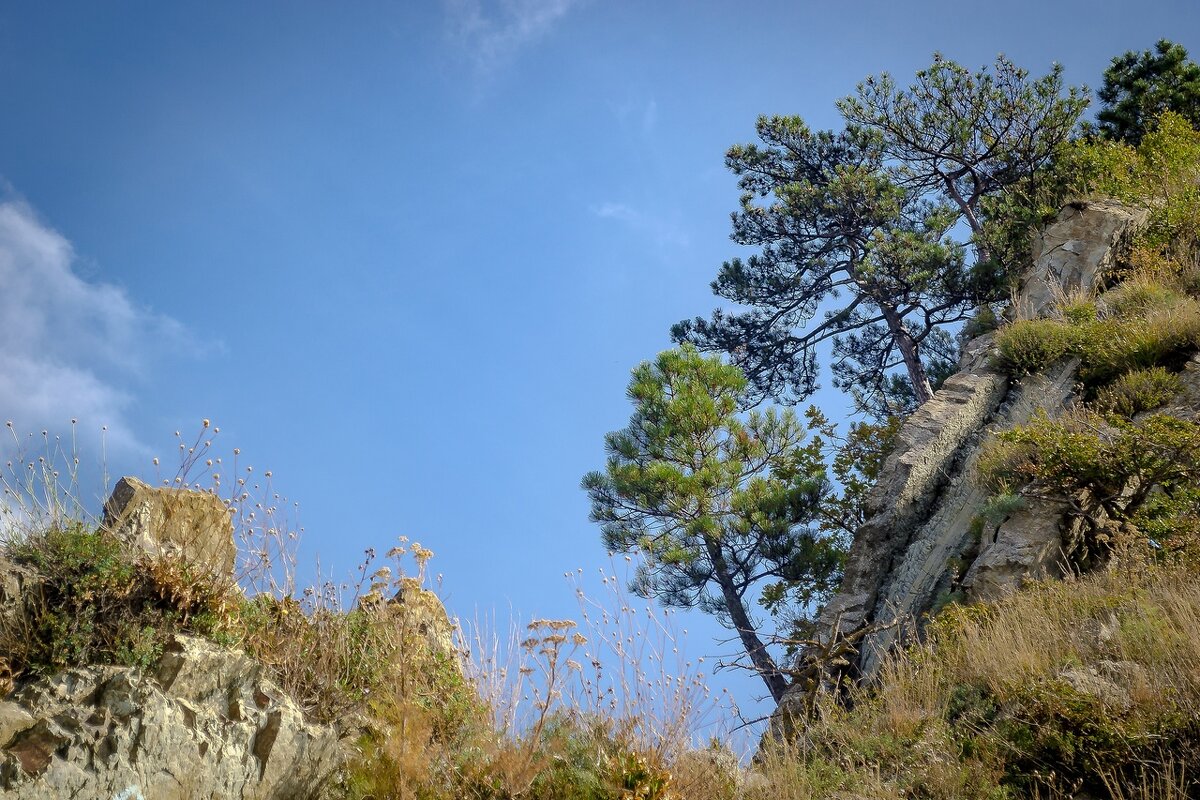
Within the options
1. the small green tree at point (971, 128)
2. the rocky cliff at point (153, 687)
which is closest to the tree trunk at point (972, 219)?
the small green tree at point (971, 128)

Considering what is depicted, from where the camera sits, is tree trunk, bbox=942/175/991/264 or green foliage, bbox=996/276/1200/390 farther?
tree trunk, bbox=942/175/991/264

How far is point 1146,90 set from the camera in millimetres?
18484

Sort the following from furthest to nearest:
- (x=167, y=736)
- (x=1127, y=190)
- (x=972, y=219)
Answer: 1. (x=972, y=219)
2. (x=1127, y=190)
3. (x=167, y=736)

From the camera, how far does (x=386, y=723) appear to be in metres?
5.70

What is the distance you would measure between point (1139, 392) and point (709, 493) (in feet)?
21.8

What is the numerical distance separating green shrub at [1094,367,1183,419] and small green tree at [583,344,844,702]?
515 centimetres

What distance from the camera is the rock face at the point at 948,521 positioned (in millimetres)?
8086

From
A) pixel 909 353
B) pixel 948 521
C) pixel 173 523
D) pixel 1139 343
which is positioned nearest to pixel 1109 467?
pixel 948 521

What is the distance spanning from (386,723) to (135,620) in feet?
5.09

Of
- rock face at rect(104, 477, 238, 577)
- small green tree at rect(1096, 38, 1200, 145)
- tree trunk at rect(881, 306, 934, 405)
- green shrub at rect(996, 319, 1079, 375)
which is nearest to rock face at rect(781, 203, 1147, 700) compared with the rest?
green shrub at rect(996, 319, 1079, 375)

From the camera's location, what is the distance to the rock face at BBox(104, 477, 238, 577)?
580 cm

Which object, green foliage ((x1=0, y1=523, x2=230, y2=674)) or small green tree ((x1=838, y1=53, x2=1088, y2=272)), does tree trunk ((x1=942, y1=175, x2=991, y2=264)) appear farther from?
green foliage ((x1=0, y1=523, x2=230, y2=674))

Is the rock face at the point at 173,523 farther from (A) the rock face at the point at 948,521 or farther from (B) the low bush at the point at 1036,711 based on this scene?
(A) the rock face at the point at 948,521

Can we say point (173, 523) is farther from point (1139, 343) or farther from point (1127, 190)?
point (1127, 190)
